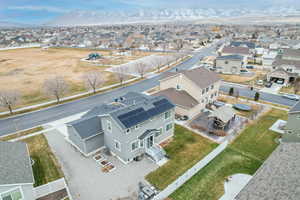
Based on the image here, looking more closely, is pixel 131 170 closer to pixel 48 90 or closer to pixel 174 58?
pixel 48 90

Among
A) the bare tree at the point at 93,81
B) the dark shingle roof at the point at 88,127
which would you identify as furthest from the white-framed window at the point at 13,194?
the bare tree at the point at 93,81

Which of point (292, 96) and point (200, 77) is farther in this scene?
point (292, 96)

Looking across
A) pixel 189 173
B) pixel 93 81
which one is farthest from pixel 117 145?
pixel 93 81

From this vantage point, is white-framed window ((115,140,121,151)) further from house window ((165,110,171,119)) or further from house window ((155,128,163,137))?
house window ((165,110,171,119))

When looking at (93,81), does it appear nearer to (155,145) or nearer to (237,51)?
(155,145)

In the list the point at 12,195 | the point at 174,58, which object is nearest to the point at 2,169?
the point at 12,195

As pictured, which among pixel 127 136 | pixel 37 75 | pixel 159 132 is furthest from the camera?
pixel 37 75
